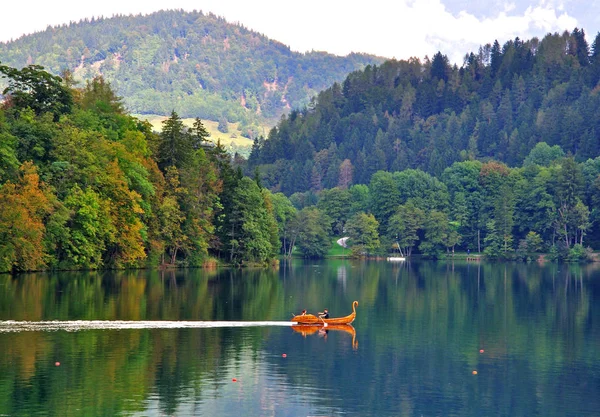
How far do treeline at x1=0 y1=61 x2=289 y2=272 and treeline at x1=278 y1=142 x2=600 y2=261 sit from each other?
5184cm

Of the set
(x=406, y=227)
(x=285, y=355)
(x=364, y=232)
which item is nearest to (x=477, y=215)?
(x=406, y=227)

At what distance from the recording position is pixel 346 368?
39.0m

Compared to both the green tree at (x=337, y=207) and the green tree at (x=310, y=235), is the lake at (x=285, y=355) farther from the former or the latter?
the green tree at (x=337, y=207)

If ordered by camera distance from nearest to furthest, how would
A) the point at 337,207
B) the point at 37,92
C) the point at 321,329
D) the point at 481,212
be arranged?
the point at 321,329 → the point at 37,92 → the point at 481,212 → the point at 337,207

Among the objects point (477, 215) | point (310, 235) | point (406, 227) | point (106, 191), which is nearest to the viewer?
point (106, 191)

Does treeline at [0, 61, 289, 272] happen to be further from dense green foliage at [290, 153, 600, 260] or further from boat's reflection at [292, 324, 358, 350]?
dense green foliage at [290, 153, 600, 260]

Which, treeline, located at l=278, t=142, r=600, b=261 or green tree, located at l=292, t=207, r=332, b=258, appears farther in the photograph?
green tree, located at l=292, t=207, r=332, b=258

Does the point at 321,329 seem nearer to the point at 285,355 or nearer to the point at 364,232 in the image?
the point at 285,355

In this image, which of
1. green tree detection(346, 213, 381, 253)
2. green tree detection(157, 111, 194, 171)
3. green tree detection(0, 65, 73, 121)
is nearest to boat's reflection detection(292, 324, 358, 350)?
green tree detection(0, 65, 73, 121)

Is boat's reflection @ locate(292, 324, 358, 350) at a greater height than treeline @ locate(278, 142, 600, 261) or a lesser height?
lesser

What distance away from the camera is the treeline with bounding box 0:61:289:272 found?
284 feet

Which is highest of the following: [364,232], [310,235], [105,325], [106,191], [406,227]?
[106,191]

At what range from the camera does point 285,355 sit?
138ft

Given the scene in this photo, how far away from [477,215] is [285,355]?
14967cm
